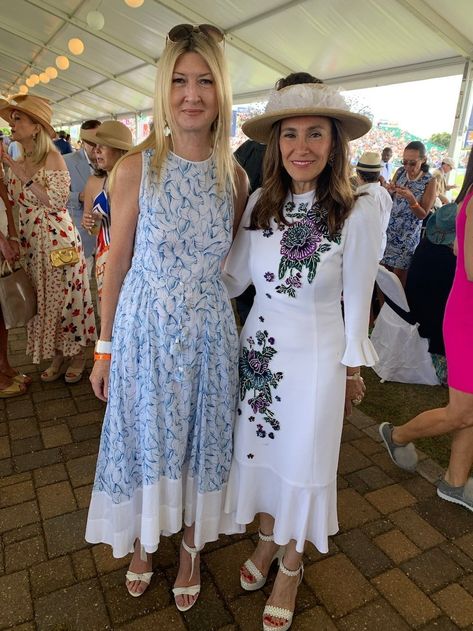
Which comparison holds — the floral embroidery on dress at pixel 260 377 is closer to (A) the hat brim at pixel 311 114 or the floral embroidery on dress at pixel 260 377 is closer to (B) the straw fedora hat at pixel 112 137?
(A) the hat brim at pixel 311 114

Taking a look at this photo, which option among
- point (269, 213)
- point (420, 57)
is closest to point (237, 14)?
→ point (420, 57)

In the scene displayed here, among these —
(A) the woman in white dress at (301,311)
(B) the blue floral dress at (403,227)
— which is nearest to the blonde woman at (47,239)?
(A) the woman in white dress at (301,311)

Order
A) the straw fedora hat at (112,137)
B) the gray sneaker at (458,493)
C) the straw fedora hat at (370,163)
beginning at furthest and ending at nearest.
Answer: the straw fedora hat at (370,163) < the straw fedora hat at (112,137) < the gray sneaker at (458,493)

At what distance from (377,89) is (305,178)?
6720mm

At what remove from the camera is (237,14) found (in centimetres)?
726

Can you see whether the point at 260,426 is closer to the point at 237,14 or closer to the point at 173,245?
the point at 173,245

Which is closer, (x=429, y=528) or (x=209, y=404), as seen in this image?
(x=209, y=404)

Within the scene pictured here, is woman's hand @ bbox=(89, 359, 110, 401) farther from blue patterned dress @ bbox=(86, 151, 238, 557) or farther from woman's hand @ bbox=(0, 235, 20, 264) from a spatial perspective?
woman's hand @ bbox=(0, 235, 20, 264)

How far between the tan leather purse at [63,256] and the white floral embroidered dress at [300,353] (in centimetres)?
199

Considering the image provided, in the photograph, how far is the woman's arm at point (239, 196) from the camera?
165 centimetres

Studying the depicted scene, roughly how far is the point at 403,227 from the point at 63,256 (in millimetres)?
3514

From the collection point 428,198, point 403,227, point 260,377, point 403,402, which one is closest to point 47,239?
point 260,377

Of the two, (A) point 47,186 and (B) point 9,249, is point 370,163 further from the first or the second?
(B) point 9,249

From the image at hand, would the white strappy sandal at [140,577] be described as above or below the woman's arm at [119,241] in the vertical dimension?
below
